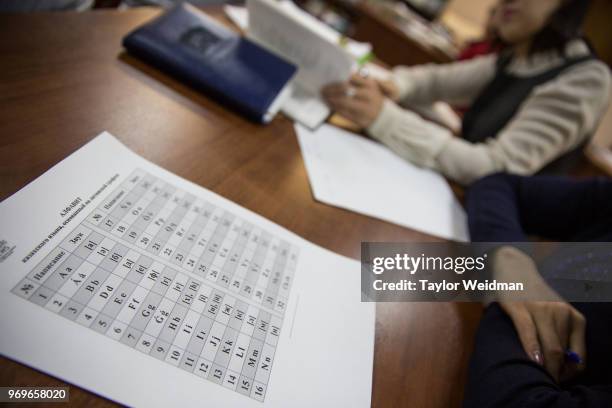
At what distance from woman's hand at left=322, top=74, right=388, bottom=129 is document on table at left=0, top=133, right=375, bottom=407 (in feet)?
1.26

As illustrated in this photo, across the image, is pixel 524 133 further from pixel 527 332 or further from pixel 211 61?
pixel 211 61

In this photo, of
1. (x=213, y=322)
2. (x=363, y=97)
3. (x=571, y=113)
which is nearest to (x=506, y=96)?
(x=571, y=113)

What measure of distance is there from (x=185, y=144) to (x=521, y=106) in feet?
2.86

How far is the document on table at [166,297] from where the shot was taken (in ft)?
0.83

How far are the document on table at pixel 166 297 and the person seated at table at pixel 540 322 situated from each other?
145mm

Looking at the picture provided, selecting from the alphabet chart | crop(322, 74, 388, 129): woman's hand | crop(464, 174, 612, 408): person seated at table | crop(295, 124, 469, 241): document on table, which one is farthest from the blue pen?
crop(322, 74, 388, 129): woman's hand

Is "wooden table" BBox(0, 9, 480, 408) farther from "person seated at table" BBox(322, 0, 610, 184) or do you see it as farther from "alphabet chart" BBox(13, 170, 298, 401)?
"person seated at table" BBox(322, 0, 610, 184)

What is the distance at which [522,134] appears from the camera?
2.57 ft

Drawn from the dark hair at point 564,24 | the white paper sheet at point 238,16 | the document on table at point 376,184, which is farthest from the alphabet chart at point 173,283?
the dark hair at point 564,24

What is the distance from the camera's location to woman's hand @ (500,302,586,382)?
1.32 ft

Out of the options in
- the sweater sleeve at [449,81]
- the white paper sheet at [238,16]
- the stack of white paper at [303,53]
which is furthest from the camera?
the sweater sleeve at [449,81]

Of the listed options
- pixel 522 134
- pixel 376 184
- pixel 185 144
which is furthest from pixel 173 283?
pixel 522 134

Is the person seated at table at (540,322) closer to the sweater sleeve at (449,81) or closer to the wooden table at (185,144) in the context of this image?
the wooden table at (185,144)

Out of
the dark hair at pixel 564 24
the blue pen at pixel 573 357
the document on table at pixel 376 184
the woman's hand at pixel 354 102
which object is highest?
the dark hair at pixel 564 24
